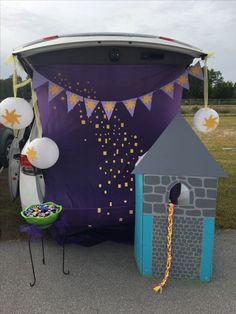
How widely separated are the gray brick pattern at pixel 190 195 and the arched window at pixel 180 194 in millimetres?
24

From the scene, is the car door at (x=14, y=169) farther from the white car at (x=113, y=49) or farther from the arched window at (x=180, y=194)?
the arched window at (x=180, y=194)

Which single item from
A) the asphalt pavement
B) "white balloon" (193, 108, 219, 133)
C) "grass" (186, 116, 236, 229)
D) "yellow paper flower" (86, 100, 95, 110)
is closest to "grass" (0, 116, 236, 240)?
"grass" (186, 116, 236, 229)

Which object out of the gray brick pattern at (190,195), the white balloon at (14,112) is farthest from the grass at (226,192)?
the white balloon at (14,112)

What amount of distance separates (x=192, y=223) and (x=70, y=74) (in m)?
1.83

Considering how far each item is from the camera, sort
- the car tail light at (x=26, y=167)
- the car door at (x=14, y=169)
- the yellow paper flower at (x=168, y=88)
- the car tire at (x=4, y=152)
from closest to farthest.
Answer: the yellow paper flower at (x=168, y=88), the car tail light at (x=26, y=167), the car door at (x=14, y=169), the car tire at (x=4, y=152)

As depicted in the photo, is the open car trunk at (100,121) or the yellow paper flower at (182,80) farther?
the yellow paper flower at (182,80)

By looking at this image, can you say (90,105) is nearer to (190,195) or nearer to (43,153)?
(43,153)

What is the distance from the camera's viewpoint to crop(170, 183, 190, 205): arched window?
10.7 ft

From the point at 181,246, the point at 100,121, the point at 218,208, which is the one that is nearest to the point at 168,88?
the point at 100,121

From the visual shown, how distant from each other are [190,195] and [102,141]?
1.03m

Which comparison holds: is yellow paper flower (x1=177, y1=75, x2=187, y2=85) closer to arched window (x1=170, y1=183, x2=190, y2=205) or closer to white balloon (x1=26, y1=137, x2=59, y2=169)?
arched window (x1=170, y1=183, x2=190, y2=205)

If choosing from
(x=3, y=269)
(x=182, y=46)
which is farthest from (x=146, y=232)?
(x=182, y=46)

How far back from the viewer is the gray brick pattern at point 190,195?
3.24 meters

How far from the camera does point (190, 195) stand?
129 inches
